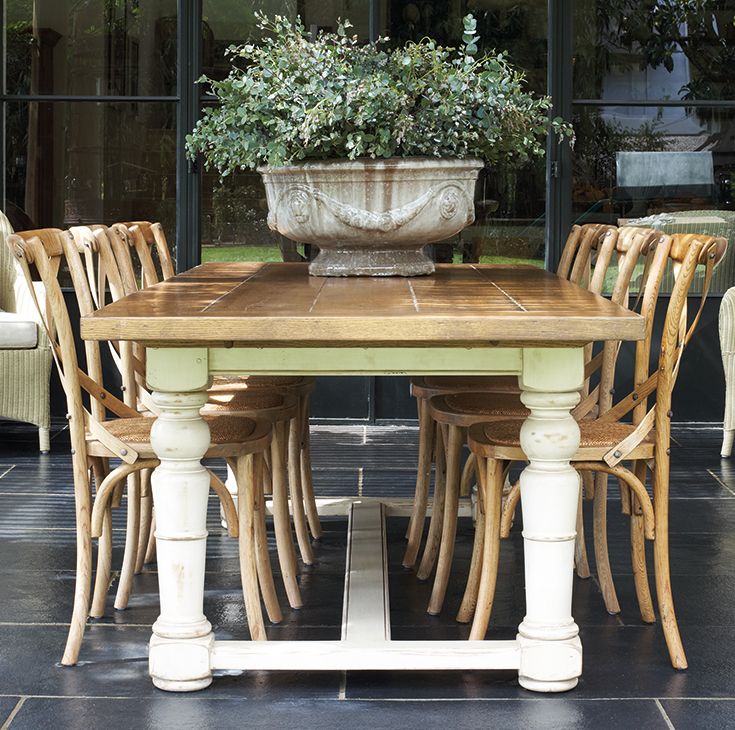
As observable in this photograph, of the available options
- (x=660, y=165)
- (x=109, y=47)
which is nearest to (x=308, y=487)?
(x=660, y=165)

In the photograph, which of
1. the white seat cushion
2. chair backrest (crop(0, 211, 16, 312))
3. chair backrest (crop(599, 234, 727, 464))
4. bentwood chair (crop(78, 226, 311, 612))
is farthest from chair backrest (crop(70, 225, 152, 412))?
chair backrest (crop(0, 211, 16, 312))

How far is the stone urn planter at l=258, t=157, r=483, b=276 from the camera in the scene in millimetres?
3355

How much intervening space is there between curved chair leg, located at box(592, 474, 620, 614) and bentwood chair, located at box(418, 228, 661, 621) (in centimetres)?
2

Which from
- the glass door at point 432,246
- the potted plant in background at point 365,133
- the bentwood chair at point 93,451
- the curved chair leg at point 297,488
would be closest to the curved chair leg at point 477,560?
the bentwood chair at point 93,451

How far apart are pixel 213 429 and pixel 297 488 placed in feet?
2.63

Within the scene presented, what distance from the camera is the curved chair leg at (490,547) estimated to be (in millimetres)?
2949

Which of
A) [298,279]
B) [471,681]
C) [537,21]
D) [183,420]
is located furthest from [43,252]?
[537,21]

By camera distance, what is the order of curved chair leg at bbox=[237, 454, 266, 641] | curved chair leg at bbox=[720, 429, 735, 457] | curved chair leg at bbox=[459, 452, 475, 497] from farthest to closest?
1. curved chair leg at bbox=[720, 429, 735, 457]
2. curved chair leg at bbox=[459, 452, 475, 497]
3. curved chair leg at bbox=[237, 454, 266, 641]

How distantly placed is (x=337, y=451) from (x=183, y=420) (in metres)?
2.87

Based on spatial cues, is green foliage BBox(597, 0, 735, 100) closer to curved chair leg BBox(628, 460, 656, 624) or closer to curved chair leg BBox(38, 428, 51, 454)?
curved chair leg BBox(38, 428, 51, 454)

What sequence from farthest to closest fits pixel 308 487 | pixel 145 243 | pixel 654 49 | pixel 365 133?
pixel 654 49 < pixel 308 487 < pixel 145 243 < pixel 365 133

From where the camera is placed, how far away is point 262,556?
321cm

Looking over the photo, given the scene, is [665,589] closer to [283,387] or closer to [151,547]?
[283,387]

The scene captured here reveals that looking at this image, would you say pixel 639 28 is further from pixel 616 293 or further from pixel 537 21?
pixel 616 293
